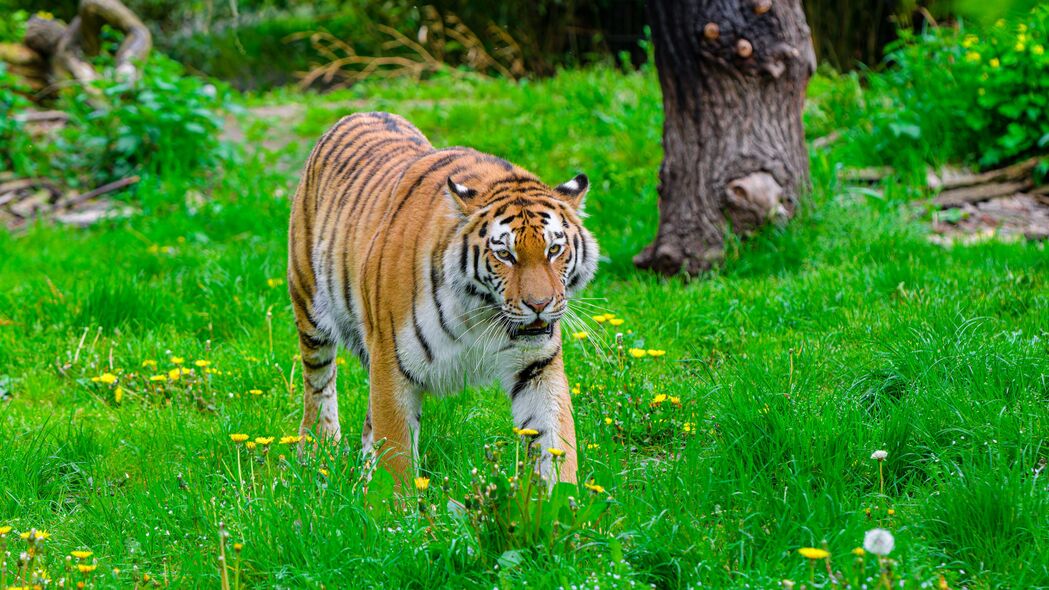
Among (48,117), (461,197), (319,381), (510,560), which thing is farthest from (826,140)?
(48,117)

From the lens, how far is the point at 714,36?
19.2 ft

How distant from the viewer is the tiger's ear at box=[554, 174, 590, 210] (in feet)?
12.1

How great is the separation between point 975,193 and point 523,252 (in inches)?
184

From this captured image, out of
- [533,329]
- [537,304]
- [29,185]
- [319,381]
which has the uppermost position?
[537,304]

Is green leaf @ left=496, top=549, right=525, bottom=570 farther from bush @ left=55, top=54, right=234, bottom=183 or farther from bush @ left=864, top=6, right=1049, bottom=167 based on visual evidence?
bush @ left=55, top=54, right=234, bottom=183

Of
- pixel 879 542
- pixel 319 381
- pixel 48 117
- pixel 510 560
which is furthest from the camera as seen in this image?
pixel 48 117

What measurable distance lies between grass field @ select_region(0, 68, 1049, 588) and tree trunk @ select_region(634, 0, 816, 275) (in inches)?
7.7

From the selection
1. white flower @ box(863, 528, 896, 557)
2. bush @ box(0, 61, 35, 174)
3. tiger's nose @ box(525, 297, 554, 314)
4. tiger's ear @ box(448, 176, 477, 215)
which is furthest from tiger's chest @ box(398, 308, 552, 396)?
bush @ box(0, 61, 35, 174)

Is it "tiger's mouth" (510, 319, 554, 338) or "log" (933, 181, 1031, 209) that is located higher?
"tiger's mouth" (510, 319, 554, 338)

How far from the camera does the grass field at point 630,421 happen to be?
2.78 m

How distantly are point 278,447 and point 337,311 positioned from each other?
2.01 feet

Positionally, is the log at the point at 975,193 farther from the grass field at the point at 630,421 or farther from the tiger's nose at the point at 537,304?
the tiger's nose at the point at 537,304

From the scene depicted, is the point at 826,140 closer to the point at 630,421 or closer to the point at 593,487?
the point at 630,421

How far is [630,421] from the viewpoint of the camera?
13.3 ft
